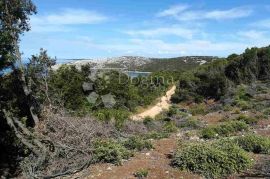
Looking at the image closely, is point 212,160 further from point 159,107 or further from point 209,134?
point 159,107

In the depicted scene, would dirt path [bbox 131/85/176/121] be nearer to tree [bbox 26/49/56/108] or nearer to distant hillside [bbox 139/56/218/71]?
tree [bbox 26/49/56/108]

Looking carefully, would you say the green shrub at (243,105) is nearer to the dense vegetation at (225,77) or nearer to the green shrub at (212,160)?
the dense vegetation at (225,77)

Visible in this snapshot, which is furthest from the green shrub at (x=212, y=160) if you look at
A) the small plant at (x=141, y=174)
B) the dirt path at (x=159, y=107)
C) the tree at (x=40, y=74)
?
the dirt path at (x=159, y=107)

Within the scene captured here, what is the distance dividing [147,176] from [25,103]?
20.2 feet

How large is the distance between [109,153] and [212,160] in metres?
3.02

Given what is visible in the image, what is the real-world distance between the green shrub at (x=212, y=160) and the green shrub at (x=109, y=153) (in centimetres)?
159

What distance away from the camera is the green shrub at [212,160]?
462 inches

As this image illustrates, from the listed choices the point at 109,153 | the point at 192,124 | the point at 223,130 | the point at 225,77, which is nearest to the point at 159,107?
the point at 225,77

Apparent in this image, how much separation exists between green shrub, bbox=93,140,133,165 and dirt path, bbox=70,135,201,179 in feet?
0.72

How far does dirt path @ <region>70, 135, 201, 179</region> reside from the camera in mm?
11547

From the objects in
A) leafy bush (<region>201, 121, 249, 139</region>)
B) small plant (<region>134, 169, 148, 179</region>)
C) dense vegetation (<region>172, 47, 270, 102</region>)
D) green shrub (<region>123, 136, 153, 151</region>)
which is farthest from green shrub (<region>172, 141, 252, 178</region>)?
dense vegetation (<region>172, 47, 270, 102</region>)

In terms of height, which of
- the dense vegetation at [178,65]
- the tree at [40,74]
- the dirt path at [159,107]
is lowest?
the dirt path at [159,107]

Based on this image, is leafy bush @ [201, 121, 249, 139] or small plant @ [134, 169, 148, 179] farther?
leafy bush @ [201, 121, 249, 139]

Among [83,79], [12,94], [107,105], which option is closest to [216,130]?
[12,94]
